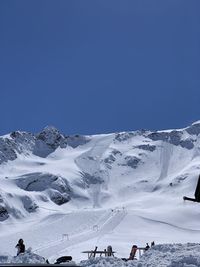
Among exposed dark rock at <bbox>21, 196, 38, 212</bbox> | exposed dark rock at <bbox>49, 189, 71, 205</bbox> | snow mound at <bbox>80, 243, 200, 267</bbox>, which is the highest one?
exposed dark rock at <bbox>49, 189, 71, 205</bbox>

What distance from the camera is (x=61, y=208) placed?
182 metres

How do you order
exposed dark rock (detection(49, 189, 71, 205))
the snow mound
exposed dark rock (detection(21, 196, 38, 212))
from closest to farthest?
1. the snow mound
2. exposed dark rock (detection(21, 196, 38, 212))
3. exposed dark rock (detection(49, 189, 71, 205))

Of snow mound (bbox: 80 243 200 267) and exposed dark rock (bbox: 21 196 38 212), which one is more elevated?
exposed dark rock (bbox: 21 196 38 212)

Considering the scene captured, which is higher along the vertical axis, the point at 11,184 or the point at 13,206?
the point at 11,184

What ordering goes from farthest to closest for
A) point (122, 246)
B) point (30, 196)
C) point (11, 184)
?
point (11, 184), point (30, 196), point (122, 246)

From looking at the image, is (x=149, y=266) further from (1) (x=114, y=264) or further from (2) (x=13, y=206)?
(2) (x=13, y=206)

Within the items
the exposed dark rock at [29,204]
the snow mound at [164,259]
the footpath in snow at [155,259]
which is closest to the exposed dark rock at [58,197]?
the exposed dark rock at [29,204]

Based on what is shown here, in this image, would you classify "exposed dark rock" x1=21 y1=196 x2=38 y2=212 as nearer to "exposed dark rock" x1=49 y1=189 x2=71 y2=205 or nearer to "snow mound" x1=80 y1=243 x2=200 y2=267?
"exposed dark rock" x1=49 y1=189 x2=71 y2=205

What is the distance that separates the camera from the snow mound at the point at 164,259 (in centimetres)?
1803

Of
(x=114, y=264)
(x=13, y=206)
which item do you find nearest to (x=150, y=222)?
(x=13, y=206)

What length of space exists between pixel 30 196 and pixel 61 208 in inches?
405

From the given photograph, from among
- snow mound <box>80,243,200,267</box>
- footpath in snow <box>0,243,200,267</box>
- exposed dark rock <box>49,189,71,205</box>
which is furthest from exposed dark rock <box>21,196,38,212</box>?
footpath in snow <box>0,243,200,267</box>

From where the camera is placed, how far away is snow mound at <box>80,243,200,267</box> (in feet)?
59.2

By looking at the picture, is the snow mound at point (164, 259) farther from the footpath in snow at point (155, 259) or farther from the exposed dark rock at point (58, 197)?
the exposed dark rock at point (58, 197)
